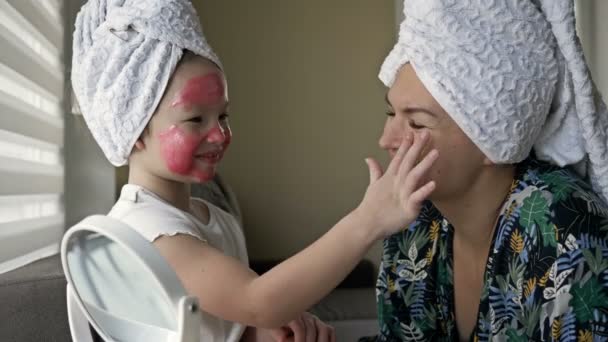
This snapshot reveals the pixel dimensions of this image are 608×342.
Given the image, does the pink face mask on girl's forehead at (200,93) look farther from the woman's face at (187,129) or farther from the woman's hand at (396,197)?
the woman's hand at (396,197)

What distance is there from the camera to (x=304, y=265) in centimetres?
101

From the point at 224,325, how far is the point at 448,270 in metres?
0.51

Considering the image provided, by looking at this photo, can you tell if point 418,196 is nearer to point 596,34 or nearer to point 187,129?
point 187,129

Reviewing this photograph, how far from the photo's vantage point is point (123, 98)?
1.21 m

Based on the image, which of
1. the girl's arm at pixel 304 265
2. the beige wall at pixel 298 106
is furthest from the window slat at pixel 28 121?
the beige wall at pixel 298 106

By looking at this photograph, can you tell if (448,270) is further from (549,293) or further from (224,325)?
(224,325)

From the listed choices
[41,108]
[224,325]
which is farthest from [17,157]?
[224,325]

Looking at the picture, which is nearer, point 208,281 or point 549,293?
point 208,281

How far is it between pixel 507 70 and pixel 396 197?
0.36 m

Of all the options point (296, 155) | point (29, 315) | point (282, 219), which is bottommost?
point (282, 219)

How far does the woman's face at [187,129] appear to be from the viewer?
121 cm

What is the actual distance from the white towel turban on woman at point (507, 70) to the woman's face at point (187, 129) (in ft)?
1.22

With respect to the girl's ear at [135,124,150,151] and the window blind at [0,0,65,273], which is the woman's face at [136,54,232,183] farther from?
the window blind at [0,0,65,273]

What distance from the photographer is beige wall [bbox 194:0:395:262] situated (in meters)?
3.87
